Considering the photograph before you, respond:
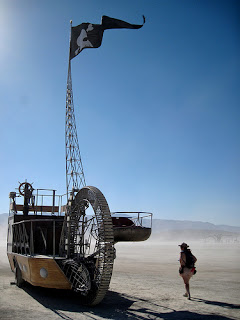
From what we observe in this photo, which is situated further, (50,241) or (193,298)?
(50,241)

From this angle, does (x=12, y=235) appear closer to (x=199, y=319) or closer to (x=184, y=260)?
(x=184, y=260)

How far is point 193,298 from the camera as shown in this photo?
39.8 ft

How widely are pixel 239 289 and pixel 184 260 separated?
3984mm

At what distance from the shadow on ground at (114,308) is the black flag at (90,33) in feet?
43.5

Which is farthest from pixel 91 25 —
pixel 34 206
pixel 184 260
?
pixel 184 260

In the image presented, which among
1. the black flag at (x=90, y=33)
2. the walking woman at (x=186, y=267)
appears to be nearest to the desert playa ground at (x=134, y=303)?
the walking woman at (x=186, y=267)

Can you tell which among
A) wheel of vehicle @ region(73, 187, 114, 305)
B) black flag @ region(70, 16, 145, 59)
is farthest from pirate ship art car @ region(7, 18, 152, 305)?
black flag @ region(70, 16, 145, 59)

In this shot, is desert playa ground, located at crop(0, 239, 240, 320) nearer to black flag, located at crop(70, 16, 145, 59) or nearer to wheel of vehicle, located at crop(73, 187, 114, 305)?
wheel of vehicle, located at crop(73, 187, 114, 305)

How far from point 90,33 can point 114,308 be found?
14.9 meters

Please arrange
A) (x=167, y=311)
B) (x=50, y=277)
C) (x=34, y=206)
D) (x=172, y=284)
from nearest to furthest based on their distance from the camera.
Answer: (x=167, y=311), (x=50, y=277), (x=172, y=284), (x=34, y=206)

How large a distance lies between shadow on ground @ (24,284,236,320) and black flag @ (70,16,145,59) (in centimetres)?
1325

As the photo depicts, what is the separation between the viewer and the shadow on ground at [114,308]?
954 cm

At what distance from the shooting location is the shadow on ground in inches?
375

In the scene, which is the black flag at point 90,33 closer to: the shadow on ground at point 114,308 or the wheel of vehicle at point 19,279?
the wheel of vehicle at point 19,279
